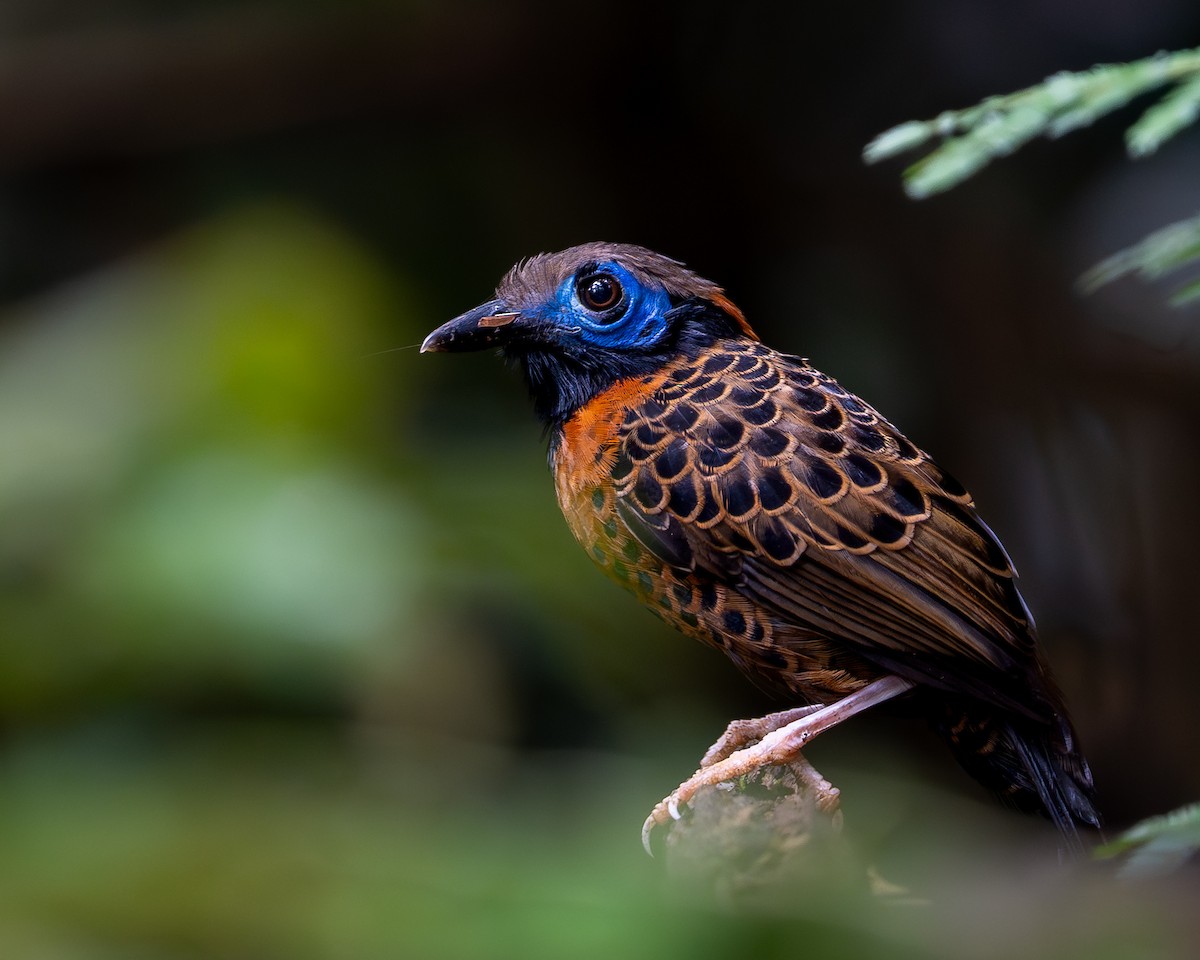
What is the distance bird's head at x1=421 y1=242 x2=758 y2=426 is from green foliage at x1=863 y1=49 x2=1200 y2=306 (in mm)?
787

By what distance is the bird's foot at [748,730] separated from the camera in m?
2.50

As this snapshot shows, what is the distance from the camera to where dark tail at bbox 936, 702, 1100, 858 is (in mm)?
2189

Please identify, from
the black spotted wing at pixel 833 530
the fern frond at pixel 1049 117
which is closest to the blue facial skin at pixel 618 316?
the black spotted wing at pixel 833 530

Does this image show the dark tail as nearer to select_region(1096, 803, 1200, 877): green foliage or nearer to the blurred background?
the blurred background

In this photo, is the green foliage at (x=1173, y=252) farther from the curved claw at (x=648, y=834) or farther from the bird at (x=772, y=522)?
the curved claw at (x=648, y=834)

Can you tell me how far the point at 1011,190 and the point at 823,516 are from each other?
361 centimetres

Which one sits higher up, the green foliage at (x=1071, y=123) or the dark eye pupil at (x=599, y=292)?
the green foliage at (x=1071, y=123)

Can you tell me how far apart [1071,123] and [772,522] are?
0.96 meters

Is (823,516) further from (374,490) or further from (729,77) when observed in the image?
(729,77)

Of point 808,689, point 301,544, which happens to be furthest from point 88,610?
point 808,689

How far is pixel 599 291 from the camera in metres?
2.17

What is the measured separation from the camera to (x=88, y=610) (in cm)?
396

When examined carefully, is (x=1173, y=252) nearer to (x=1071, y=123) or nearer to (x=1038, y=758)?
(x=1071, y=123)

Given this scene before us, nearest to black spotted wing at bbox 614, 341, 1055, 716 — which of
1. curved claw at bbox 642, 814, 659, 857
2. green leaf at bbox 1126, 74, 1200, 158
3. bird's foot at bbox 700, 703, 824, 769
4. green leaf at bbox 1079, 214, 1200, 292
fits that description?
bird's foot at bbox 700, 703, 824, 769
